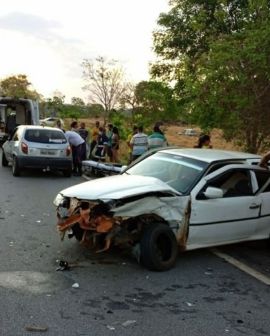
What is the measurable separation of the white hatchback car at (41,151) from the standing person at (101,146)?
308cm

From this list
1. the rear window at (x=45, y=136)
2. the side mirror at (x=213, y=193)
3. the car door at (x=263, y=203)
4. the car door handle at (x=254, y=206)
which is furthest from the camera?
the rear window at (x=45, y=136)

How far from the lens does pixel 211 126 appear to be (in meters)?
13.7

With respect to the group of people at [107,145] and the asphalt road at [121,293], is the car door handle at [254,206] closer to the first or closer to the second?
the asphalt road at [121,293]

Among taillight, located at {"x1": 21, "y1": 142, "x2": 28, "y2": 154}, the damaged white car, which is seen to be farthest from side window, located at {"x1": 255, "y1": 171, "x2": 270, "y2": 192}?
taillight, located at {"x1": 21, "y1": 142, "x2": 28, "y2": 154}

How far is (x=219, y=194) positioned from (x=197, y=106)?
7.33 meters

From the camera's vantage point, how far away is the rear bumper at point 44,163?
15178 millimetres

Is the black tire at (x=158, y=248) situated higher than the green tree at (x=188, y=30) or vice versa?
the green tree at (x=188, y=30)

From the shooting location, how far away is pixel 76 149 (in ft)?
54.6

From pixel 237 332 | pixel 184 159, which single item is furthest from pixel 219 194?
pixel 237 332

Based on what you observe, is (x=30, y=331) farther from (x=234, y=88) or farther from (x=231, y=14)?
(x=231, y=14)

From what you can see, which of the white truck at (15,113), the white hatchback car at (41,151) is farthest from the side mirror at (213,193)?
the white truck at (15,113)

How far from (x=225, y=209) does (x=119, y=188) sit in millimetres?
1475

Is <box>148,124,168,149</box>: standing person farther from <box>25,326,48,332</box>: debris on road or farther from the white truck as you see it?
the white truck

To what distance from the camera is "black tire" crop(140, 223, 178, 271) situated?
6137 millimetres
